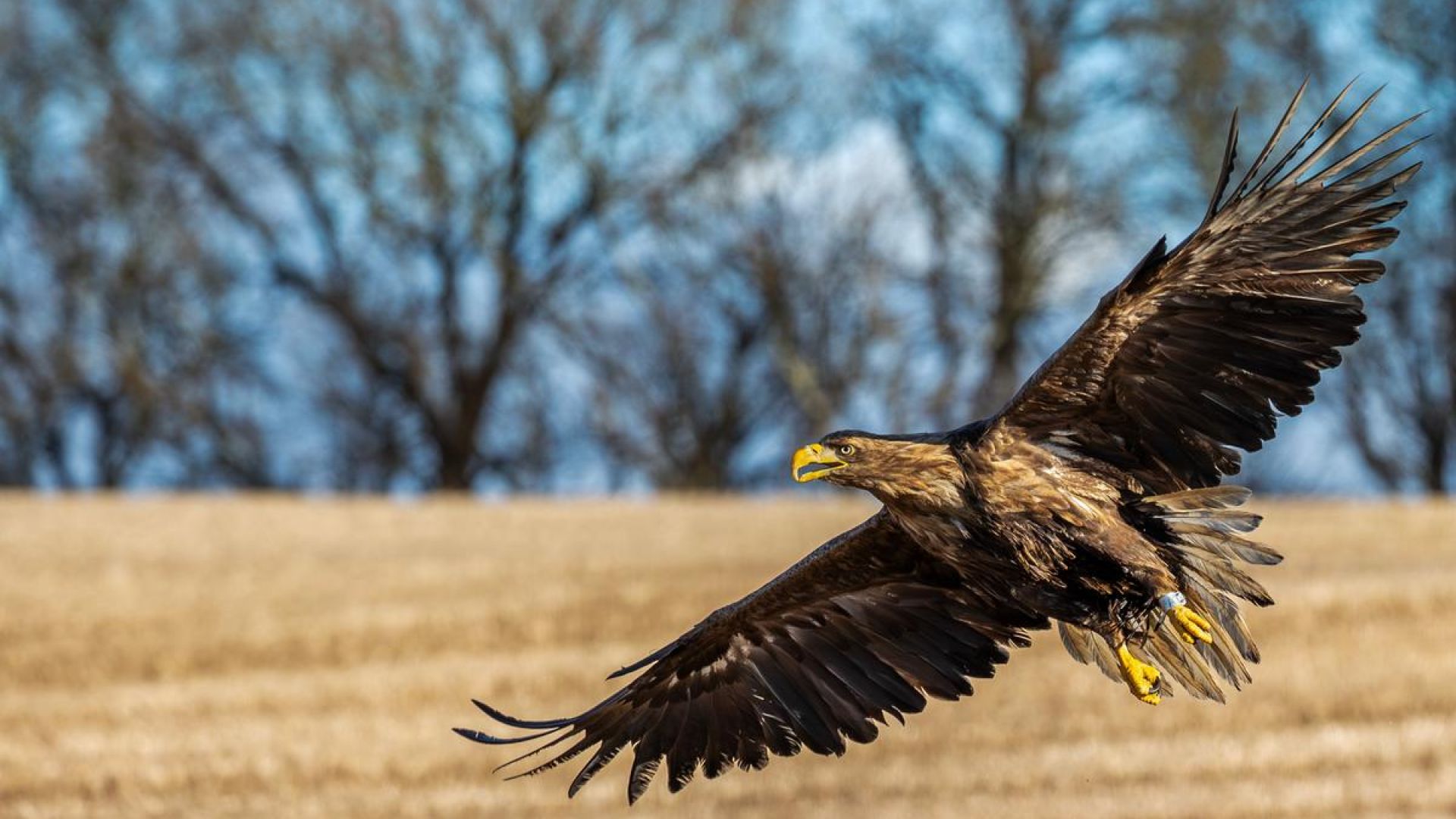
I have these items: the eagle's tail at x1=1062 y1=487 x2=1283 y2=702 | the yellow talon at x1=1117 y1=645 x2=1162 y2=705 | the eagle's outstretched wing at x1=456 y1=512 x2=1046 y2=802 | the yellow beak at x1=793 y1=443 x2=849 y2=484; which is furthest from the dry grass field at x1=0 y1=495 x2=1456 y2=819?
the yellow beak at x1=793 y1=443 x2=849 y2=484

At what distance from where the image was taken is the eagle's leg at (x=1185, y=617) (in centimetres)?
553

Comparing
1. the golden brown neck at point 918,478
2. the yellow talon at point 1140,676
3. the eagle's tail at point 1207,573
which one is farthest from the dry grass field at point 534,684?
the golden brown neck at point 918,478

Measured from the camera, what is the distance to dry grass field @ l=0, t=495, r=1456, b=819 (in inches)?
389

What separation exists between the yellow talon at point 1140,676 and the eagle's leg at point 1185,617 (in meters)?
0.17

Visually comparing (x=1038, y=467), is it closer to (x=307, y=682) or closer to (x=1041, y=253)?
(x=307, y=682)

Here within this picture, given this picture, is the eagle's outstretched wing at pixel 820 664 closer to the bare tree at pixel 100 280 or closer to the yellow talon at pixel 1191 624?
the yellow talon at pixel 1191 624

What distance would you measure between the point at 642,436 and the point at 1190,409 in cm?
2507

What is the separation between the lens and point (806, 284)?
95.2 feet

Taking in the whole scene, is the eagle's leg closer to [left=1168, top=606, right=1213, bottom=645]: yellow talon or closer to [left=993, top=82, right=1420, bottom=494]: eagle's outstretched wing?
[left=1168, top=606, right=1213, bottom=645]: yellow talon

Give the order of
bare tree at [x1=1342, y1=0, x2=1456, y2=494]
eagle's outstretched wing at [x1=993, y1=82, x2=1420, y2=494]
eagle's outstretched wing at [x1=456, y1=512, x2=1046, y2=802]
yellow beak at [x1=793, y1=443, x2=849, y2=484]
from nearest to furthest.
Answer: yellow beak at [x1=793, y1=443, x2=849, y2=484] → eagle's outstretched wing at [x1=993, y1=82, x2=1420, y2=494] → eagle's outstretched wing at [x1=456, y1=512, x2=1046, y2=802] → bare tree at [x1=1342, y1=0, x2=1456, y2=494]

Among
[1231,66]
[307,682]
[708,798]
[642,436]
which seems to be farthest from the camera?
[642,436]

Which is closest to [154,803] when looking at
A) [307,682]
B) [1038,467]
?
[307,682]

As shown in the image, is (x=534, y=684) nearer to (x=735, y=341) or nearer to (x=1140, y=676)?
(x=1140, y=676)

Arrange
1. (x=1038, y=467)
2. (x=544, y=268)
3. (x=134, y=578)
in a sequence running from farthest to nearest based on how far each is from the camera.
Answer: (x=544, y=268)
(x=134, y=578)
(x=1038, y=467)
